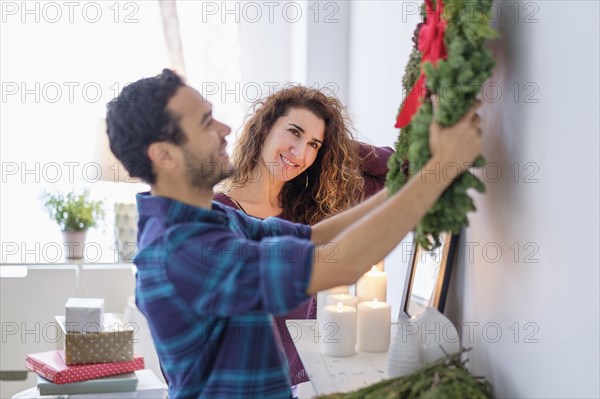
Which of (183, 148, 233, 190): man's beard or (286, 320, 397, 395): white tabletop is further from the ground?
(183, 148, 233, 190): man's beard

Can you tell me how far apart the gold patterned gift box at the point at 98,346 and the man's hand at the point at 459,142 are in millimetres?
1947

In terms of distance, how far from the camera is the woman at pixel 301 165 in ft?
6.80

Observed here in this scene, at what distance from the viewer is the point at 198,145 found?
1271 mm

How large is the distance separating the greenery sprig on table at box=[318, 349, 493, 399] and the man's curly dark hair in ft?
1.58

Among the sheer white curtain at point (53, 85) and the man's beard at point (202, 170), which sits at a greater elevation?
the sheer white curtain at point (53, 85)

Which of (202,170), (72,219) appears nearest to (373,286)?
(202,170)

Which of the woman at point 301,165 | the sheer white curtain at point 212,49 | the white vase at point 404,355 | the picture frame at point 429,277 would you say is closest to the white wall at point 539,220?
the picture frame at point 429,277

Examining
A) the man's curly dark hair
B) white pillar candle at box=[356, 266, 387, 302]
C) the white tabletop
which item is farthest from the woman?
the man's curly dark hair

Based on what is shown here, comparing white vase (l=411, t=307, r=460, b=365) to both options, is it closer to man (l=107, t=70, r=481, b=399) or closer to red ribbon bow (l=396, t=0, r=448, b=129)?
man (l=107, t=70, r=481, b=399)

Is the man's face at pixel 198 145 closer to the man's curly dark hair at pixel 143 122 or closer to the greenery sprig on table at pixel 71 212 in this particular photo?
the man's curly dark hair at pixel 143 122

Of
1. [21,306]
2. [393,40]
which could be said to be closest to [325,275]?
[393,40]

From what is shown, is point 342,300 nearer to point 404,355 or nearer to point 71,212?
point 404,355

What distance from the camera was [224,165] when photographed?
4.25ft

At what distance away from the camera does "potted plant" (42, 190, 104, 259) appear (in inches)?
136
